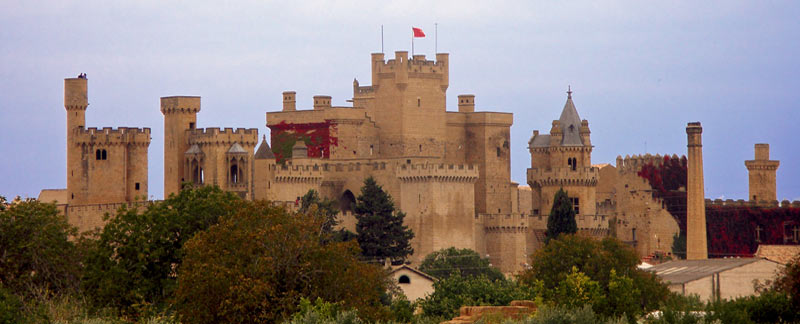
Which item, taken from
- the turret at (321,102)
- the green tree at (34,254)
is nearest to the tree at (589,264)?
the green tree at (34,254)

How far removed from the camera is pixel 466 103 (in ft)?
339

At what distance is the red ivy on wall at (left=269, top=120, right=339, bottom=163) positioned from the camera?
97625 millimetres

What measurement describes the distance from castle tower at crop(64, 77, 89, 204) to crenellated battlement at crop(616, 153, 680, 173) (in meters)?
32.5

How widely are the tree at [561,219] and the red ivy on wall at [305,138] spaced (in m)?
13.6

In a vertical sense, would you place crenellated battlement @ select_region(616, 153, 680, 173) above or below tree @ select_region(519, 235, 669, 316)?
above

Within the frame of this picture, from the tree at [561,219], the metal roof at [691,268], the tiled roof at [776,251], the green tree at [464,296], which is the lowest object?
the green tree at [464,296]

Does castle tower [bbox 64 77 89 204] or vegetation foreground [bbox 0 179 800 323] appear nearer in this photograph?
vegetation foreground [bbox 0 179 800 323]

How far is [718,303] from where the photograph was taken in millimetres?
45531

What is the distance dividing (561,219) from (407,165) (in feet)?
29.3

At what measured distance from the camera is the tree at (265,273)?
47000 millimetres

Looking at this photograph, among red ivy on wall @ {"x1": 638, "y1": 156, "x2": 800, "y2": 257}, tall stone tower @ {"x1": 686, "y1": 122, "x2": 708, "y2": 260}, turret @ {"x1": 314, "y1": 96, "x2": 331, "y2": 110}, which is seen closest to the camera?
tall stone tower @ {"x1": 686, "y1": 122, "x2": 708, "y2": 260}

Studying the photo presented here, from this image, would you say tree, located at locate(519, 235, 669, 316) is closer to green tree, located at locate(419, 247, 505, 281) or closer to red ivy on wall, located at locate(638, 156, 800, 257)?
green tree, located at locate(419, 247, 505, 281)

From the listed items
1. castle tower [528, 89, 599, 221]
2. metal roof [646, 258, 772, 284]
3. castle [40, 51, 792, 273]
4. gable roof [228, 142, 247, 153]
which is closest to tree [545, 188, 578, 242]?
castle [40, 51, 792, 273]

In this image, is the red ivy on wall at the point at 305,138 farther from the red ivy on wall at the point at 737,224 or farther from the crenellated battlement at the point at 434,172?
the red ivy on wall at the point at 737,224
